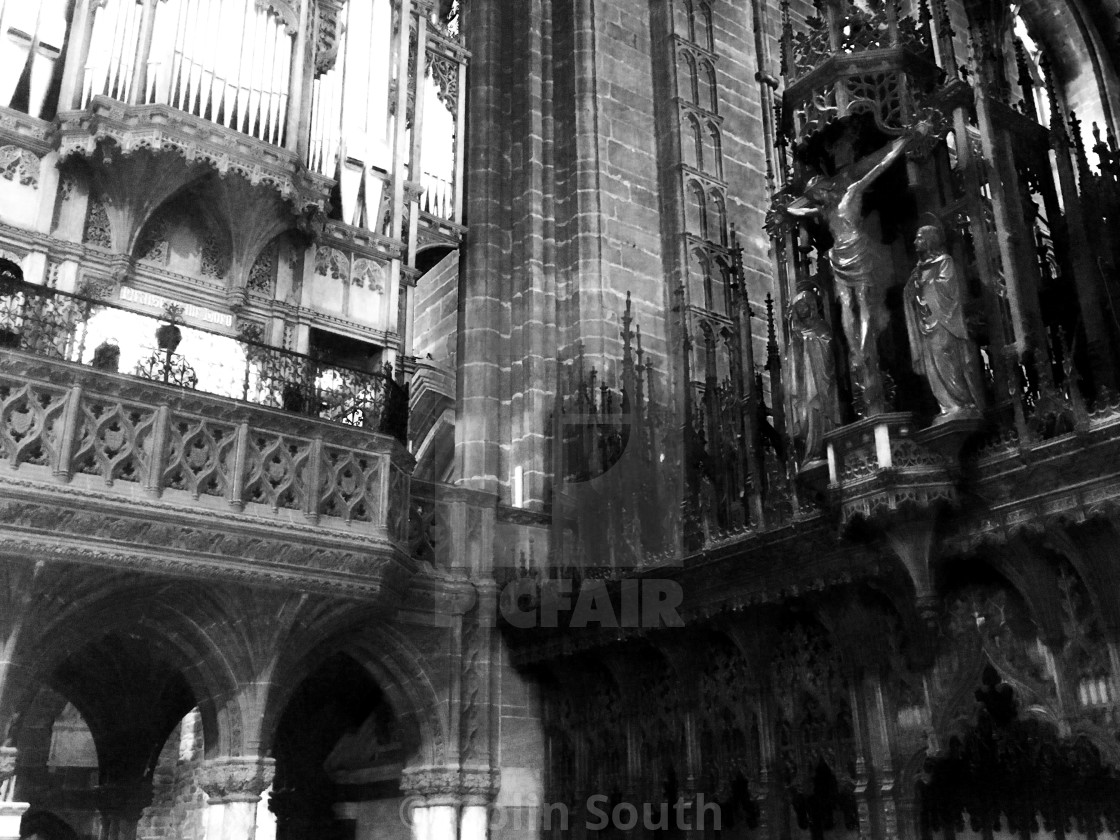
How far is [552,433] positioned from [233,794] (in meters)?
5.57

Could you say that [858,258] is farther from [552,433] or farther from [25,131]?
[25,131]

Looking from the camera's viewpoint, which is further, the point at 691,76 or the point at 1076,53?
the point at 1076,53

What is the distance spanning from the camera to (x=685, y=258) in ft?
46.5

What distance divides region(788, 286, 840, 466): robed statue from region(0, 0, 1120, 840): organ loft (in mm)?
40

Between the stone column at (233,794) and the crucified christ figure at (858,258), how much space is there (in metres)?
5.93

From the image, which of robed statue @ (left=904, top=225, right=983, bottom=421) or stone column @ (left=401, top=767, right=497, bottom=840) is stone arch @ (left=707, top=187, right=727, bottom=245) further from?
stone column @ (left=401, top=767, right=497, bottom=840)

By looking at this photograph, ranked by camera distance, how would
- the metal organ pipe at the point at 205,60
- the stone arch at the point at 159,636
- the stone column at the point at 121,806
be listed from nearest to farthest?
1. the stone arch at the point at 159,636
2. the metal organ pipe at the point at 205,60
3. the stone column at the point at 121,806

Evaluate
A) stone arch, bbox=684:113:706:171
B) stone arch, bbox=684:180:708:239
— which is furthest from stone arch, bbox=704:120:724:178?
stone arch, bbox=684:180:708:239

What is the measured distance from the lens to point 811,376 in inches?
350

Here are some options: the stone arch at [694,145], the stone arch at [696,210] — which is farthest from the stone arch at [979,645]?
the stone arch at [694,145]

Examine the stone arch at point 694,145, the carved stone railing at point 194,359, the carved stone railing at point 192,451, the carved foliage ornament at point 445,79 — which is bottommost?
the carved stone railing at point 192,451

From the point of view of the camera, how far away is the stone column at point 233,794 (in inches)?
351

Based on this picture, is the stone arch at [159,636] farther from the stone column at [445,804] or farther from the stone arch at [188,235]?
the stone arch at [188,235]

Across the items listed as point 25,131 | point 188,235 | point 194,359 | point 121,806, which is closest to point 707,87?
point 188,235
